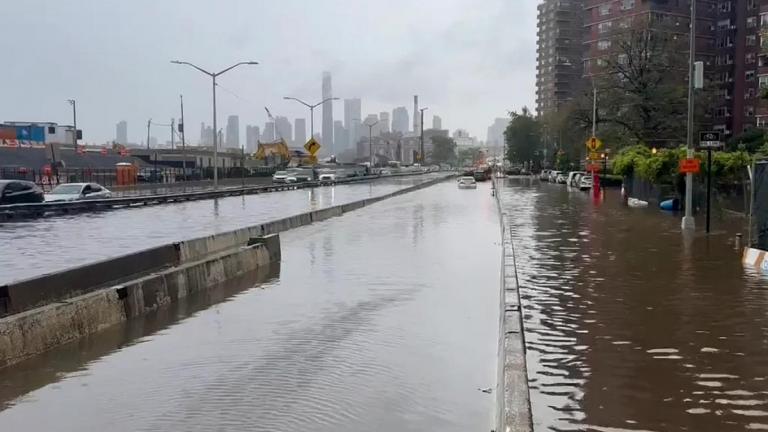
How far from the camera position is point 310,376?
8320mm

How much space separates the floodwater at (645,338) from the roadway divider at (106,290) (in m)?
5.67

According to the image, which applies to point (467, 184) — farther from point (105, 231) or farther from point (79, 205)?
point (105, 231)

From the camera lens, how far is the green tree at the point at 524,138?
13688 cm

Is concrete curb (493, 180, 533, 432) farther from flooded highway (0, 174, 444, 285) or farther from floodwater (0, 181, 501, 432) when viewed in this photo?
flooded highway (0, 174, 444, 285)

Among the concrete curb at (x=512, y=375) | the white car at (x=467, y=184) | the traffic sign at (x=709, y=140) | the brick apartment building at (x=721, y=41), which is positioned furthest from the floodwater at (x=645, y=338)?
the brick apartment building at (x=721, y=41)

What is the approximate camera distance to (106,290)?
10.9 m

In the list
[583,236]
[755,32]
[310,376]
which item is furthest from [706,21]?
[310,376]

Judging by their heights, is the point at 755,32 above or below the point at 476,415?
above

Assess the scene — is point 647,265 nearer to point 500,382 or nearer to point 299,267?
point 299,267

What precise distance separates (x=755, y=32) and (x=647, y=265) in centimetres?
9489

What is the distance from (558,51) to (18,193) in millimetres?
150719

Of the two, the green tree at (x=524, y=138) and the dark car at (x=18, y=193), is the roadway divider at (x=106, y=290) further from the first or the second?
the green tree at (x=524, y=138)

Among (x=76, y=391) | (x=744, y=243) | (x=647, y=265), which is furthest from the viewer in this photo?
(x=744, y=243)

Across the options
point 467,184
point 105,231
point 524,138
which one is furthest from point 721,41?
point 105,231
